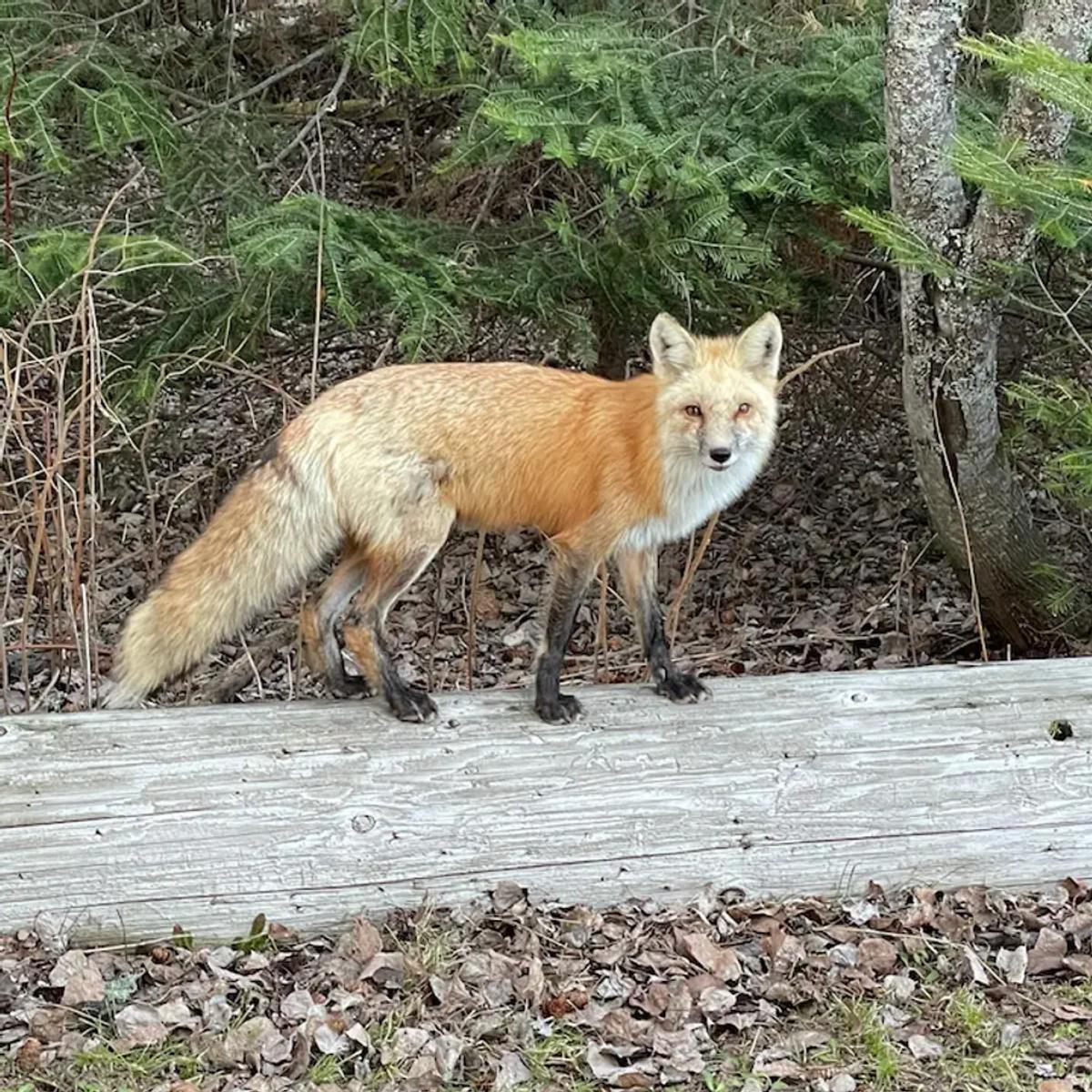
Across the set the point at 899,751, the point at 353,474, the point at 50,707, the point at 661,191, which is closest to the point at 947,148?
the point at 661,191

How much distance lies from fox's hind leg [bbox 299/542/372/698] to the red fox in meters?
0.09

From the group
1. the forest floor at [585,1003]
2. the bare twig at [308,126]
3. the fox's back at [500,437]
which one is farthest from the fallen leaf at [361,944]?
the bare twig at [308,126]

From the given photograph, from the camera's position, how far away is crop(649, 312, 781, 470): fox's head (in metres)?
3.98

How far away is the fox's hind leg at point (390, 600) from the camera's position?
409 centimetres

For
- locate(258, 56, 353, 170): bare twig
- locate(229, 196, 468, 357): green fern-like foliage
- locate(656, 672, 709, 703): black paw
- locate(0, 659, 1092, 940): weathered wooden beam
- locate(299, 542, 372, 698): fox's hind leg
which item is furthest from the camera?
locate(258, 56, 353, 170): bare twig

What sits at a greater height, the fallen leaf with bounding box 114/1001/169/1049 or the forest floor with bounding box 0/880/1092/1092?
the fallen leaf with bounding box 114/1001/169/1049

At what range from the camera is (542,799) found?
400 cm

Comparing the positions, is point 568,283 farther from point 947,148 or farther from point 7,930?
point 7,930

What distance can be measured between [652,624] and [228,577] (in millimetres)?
1442

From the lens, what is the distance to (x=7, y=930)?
12.1 ft

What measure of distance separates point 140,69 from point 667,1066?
4.56m

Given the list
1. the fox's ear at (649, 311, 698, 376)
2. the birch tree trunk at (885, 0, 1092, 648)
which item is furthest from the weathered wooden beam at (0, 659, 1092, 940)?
the fox's ear at (649, 311, 698, 376)

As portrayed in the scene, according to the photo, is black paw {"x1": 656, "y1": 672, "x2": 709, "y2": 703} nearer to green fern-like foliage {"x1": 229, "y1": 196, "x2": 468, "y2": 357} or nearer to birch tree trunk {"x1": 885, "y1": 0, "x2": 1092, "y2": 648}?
birch tree trunk {"x1": 885, "y1": 0, "x2": 1092, "y2": 648}

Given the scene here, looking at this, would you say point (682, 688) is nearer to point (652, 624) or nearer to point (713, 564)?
point (652, 624)
